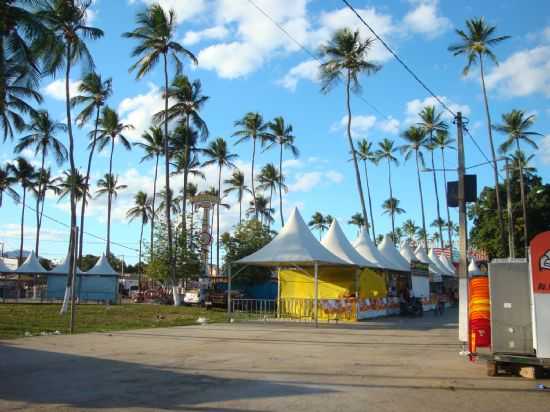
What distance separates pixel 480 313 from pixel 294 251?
12907mm

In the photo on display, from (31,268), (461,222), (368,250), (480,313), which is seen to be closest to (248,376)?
(480,313)

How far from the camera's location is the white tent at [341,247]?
1011 inches

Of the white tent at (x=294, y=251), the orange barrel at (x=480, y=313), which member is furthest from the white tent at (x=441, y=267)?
the orange barrel at (x=480, y=313)

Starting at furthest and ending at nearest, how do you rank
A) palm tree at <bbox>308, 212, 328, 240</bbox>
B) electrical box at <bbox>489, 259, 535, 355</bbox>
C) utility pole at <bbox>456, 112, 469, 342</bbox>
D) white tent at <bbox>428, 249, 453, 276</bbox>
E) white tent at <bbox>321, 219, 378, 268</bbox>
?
palm tree at <bbox>308, 212, 328, 240</bbox>, white tent at <bbox>428, 249, 453, 276</bbox>, white tent at <bbox>321, 219, 378, 268</bbox>, utility pole at <bbox>456, 112, 469, 342</bbox>, electrical box at <bbox>489, 259, 535, 355</bbox>

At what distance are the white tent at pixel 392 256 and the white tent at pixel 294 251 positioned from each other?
359 inches

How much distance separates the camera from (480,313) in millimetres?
10516

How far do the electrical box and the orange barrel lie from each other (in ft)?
1.49

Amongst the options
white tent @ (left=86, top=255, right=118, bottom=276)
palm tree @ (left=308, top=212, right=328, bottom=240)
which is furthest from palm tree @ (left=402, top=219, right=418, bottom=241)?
white tent @ (left=86, top=255, right=118, bottom=276)

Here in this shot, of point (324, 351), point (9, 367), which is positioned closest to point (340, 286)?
point (324, 351)

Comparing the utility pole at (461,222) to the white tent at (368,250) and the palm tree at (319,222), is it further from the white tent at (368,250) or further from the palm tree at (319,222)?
the palm tree at (319,222)

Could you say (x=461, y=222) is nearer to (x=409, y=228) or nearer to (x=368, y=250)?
(x=368, y=250)

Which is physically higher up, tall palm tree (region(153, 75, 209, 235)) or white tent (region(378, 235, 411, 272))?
tall palm tree (region(153, 75, 209, 235))

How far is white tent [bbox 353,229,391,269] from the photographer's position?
98.5 ft

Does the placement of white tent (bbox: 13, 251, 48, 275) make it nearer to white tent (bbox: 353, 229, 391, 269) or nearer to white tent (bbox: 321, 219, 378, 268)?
white tent (bbox: 353, 229, 391, 269)
